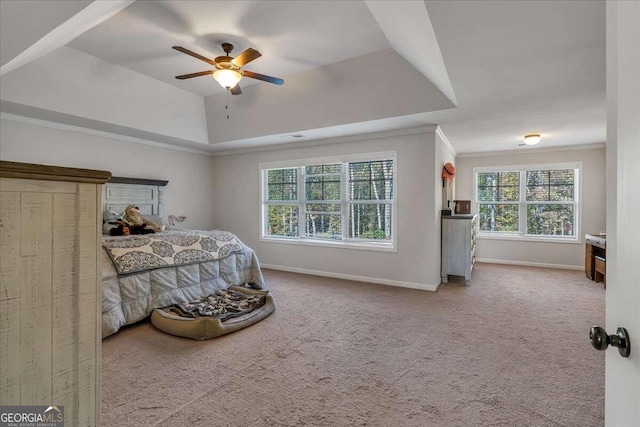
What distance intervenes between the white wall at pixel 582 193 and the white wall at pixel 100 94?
17.9 ft

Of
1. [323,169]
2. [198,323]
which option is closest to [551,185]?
[323,169]

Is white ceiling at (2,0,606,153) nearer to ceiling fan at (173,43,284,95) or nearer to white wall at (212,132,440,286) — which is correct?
ceiling fan at (173,43,284,95)

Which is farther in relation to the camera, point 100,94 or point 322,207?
point 322,207

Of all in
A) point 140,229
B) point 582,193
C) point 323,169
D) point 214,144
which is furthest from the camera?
point 582,193

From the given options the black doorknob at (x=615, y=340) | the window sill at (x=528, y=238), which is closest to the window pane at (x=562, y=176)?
the window sill at (x=528, y=238)

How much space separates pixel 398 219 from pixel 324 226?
53.9 inches

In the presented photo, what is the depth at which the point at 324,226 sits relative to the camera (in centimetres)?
538

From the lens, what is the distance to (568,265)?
18.6 feet

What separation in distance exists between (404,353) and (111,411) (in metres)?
2.05

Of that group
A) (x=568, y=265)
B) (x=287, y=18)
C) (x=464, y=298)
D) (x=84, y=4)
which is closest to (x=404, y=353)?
(x=464, y=298)

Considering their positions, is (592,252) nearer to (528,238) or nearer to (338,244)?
(528,238)

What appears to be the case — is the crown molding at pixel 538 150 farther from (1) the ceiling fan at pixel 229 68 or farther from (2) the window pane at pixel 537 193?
(1) the ceiling fan at pixel 229 68

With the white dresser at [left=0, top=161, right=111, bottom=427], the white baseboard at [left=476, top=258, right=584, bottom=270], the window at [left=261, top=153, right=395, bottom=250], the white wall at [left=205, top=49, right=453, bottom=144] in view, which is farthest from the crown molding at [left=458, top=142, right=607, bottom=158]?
the white dresser at [left=0, top=161, right=111, bottom=427]

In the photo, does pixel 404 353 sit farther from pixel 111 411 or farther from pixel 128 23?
pixel 128 23
